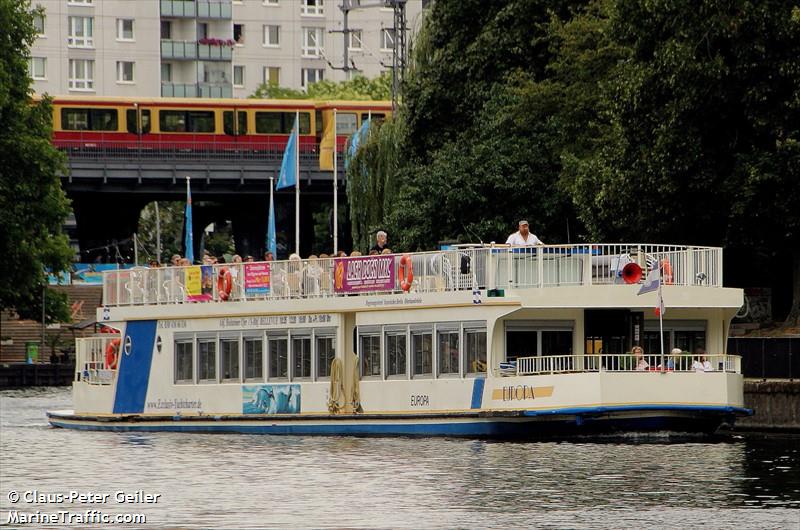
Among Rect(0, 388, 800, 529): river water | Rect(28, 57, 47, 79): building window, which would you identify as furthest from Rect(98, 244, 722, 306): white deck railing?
Rect(28, 57, 47, 79): building window

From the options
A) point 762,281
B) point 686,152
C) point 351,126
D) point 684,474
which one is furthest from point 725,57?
Answer: point 351,126

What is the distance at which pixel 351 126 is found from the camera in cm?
10381

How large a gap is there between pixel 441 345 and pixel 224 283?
5920mm

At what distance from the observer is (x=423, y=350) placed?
41.1 metres

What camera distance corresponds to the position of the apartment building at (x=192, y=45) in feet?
482

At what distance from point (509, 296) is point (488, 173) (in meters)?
22.9

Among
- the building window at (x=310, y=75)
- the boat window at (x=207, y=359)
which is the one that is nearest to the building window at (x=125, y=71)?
the building window at (x=310, y=75)

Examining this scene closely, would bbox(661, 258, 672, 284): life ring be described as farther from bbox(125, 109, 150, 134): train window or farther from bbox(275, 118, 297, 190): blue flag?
bbox(125, 109, 150, 134): train window

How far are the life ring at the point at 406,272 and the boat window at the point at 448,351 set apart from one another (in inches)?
42.8

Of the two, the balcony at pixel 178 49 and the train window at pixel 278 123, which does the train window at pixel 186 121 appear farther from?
the balcony at pixel 178 49

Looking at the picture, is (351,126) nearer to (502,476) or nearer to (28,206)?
(28,206)

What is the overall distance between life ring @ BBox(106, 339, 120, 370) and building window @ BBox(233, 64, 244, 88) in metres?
107

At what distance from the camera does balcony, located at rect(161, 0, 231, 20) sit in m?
150

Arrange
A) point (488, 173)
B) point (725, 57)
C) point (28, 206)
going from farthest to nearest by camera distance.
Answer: point (28, 206) < point (488, 173) < point (725, 57)
